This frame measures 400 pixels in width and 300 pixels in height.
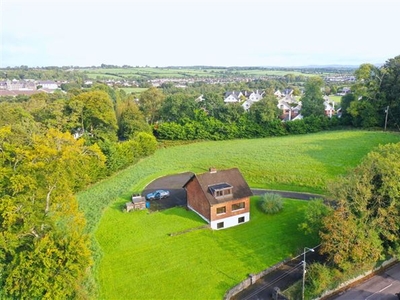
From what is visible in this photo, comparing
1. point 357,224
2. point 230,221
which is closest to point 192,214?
point 230,221

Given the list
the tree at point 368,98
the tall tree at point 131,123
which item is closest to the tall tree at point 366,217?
the tall tree at point 131,123

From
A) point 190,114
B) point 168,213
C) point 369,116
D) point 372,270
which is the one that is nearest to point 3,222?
point 168,213

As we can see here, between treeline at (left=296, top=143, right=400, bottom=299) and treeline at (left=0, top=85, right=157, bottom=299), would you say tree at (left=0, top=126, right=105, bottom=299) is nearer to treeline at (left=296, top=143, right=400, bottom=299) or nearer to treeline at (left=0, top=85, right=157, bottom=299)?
treeline at (left=0, top=85, right=157, bottom=299)

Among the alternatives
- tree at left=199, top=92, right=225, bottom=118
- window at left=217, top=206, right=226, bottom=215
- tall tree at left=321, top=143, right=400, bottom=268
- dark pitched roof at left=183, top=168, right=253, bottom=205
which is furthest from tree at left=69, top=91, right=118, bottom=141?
tall tree at left=321, top=143, right=400, bottom=268

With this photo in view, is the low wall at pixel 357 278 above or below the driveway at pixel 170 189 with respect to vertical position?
below

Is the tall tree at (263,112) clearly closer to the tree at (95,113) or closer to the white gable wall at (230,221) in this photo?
the tree at (95,113)

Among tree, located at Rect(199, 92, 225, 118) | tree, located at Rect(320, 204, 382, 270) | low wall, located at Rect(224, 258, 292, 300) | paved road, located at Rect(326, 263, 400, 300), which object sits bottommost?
paved road, located at Rect(326, 263, 400, 300)

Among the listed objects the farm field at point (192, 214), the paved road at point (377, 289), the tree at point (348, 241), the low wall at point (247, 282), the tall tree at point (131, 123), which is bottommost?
the paved road at point (377, 289)

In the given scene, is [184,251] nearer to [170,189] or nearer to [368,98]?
[170,189]
